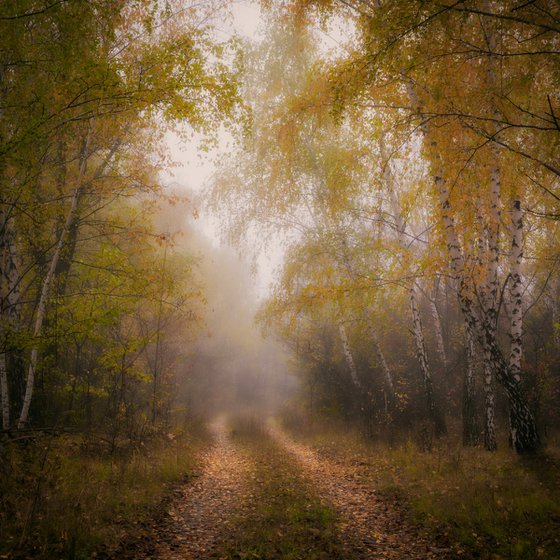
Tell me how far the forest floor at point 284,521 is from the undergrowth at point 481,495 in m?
0.27

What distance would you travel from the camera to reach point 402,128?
5945mm

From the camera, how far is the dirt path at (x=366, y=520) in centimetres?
407

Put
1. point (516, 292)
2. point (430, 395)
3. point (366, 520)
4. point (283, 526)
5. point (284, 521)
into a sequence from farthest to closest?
1. point (430, 395)
2. point (516, 292)
3. point (366, 520)
4. point (284, 521)
5. point (283, 526)

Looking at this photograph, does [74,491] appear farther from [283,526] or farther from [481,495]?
[481,495]

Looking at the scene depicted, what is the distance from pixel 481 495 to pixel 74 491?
20.3ft

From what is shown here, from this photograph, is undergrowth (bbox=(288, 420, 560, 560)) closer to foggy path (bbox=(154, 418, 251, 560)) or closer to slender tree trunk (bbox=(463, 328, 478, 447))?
slender tree trunk (bbox=(463, 328, 478, 447))

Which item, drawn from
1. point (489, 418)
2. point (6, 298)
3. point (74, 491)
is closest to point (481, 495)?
point (489, 418)

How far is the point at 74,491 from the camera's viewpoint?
16.8 feet

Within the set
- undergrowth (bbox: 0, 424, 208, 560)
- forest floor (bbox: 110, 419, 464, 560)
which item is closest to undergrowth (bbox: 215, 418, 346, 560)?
forest floor (bbox: 110, 419, 464, 560)

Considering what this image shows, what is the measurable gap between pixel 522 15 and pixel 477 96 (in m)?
1.25

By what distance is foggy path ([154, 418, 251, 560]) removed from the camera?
427 centimetres

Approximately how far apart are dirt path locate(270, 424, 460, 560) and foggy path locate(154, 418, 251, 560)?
162cm

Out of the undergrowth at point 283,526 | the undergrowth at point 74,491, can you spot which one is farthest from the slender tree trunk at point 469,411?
the undergrowth at point 74,491

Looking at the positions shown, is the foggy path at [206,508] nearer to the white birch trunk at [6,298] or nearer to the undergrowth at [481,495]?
the undergrowth at [481,495]
